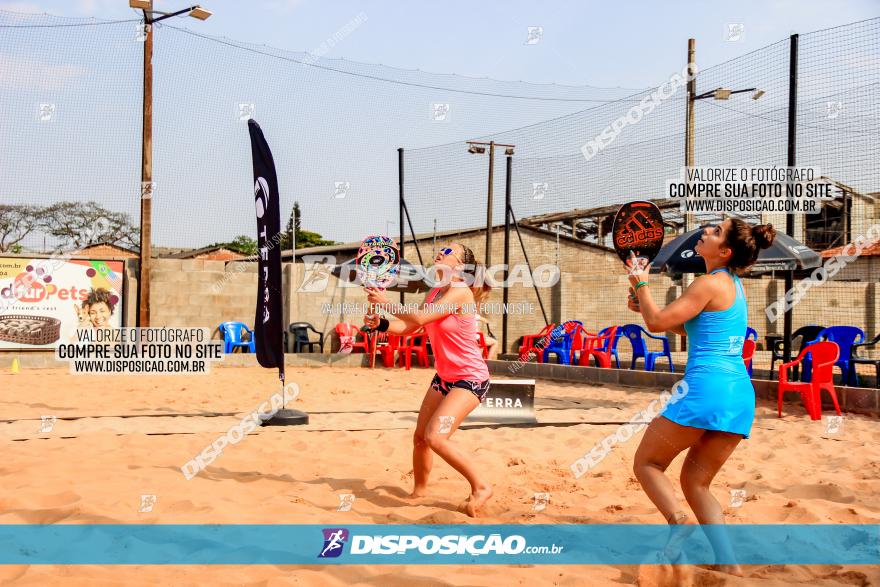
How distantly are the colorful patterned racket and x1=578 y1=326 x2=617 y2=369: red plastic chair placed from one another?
550 cm

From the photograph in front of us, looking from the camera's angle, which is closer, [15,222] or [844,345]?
[844,345]

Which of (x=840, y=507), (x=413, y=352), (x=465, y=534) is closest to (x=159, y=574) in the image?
(x=465, y=534)

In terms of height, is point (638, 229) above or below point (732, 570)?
above

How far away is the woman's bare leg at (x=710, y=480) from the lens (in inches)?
115

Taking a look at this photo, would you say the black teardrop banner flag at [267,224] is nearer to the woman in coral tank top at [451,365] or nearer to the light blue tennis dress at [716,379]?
the woman in coral tank top at [451,365]

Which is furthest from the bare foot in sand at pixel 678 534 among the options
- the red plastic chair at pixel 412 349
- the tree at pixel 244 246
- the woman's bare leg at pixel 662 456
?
the tree at pixel 244 246

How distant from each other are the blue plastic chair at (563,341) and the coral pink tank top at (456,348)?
8556mm

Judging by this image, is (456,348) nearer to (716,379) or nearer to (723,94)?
(716,379)

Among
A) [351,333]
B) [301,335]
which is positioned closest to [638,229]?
[351,333]

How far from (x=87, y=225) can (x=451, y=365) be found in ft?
61.8

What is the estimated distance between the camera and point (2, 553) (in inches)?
120

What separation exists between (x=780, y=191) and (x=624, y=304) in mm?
6210

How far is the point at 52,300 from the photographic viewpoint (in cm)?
1268

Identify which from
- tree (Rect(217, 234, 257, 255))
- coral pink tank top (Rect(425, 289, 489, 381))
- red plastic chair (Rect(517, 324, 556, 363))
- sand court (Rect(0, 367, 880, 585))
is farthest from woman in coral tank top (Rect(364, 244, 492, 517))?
tree (Rect(217, 234, 257, 255))
